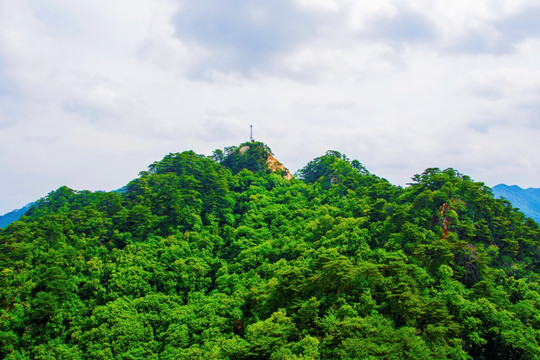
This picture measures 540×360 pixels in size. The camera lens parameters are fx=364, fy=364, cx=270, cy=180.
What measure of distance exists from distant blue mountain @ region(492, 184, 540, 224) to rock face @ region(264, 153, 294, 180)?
100 m

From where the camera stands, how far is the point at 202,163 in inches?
1907

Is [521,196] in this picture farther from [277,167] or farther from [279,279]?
[279,279]

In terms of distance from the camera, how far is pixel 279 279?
76.0ft

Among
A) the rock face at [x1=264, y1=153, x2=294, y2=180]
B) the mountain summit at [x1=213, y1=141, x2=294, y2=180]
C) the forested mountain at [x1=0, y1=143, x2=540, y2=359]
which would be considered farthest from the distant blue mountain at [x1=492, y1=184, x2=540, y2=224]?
the forested mountain at [x1=0, y1=143, x2=540, y2=359]

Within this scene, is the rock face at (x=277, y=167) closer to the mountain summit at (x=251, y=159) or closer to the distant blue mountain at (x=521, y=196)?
the mountain summit at (x=251, y=159)

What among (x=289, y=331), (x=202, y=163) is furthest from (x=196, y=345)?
(x=202, y=163)

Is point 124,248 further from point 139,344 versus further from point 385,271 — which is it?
point 385,271

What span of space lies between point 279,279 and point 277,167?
106ft

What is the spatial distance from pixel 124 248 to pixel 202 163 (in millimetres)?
18632

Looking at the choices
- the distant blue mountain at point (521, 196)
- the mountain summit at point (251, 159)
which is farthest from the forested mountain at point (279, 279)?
the distant blue mountain at point (521, 196)

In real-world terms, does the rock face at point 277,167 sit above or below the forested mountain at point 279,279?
above

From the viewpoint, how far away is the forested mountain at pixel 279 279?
18719mm

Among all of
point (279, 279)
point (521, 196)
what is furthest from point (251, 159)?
point (521, 196)

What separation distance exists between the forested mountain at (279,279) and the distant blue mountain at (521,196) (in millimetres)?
112416
